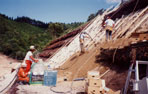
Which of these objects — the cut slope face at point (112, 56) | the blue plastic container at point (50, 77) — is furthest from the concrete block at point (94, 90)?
the blue plastic container at point (50, 77)

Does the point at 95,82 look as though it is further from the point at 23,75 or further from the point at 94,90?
the point at 23,75

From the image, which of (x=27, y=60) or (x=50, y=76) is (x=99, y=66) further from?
(x=27, y=60)

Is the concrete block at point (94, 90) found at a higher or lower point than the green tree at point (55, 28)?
lower

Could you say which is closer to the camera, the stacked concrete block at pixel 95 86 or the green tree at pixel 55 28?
the stacked concrete block at pixel 95 86

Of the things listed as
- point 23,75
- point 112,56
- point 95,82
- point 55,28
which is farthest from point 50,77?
point 55,28

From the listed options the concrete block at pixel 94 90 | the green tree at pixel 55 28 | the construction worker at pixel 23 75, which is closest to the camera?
the concrete block at pixel 94 90

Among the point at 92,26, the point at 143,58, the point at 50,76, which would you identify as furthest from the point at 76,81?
the point at 92,26

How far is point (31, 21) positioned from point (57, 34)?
20183 millimetres

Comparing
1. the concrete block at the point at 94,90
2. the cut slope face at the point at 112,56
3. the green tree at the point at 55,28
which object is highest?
the green tree at the point at 55,28

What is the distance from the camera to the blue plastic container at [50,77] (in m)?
5.26

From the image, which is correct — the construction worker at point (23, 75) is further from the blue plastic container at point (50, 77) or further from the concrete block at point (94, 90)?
the concrete block at point (94, 90)

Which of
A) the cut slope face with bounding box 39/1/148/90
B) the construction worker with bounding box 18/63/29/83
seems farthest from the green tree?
the construction worker with bounding box 18/63/29/83

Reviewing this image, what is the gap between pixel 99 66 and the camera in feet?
19.1

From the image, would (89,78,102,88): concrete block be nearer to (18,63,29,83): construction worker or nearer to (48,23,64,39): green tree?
(18,63,29,83): construction worker
